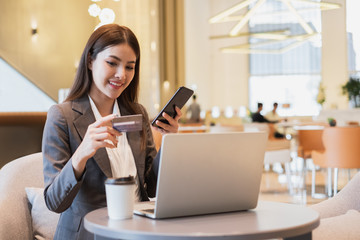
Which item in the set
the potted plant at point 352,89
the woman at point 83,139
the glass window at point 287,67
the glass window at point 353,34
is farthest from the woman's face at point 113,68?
the glass window at point 287,67

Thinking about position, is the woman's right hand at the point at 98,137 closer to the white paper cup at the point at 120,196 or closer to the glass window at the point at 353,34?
the white paper cup at the point at 120,196

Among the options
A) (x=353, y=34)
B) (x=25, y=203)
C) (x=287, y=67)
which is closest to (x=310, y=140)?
(x=25, y=203)

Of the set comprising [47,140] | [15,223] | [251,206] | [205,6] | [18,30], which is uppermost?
[205,6]

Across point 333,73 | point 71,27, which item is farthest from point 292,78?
point 71,27

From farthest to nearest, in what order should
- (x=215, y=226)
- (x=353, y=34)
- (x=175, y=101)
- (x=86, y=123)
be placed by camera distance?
(x=353, y=34), (x=86, y=123), (x=175, y=101), (x=215, y=226)

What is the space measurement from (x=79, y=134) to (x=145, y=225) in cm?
61

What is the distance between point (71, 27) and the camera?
8.18 metres

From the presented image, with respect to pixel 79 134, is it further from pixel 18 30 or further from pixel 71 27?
pixel 71 27

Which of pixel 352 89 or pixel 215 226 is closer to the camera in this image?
pixel 215 226

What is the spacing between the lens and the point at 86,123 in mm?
1751

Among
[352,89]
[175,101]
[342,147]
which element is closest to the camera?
[175,101]

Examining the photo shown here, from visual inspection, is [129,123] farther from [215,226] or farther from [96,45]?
[96,45]

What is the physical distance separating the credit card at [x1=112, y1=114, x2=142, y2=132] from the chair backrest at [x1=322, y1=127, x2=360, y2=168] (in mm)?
5157

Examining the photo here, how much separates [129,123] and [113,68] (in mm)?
429
